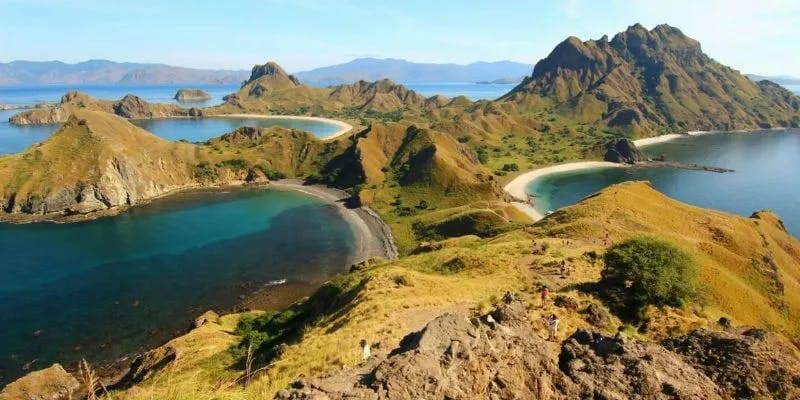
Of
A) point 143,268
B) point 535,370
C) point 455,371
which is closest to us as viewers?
point 455,371

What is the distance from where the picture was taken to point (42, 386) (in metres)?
50.7

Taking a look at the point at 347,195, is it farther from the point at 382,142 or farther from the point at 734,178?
the point at 734,178

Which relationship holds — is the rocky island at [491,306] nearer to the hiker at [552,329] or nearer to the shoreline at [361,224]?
the hiker at [552,329]

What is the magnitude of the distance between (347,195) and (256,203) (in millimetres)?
29877

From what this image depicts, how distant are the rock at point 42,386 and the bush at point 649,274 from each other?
58.7 metres

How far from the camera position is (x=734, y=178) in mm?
192250

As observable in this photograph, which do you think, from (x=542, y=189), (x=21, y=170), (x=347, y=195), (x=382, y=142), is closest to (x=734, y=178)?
(x=542, y=189)

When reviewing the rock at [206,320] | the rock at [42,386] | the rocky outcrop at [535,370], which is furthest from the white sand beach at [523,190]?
the rocky outcrop at [535,370]

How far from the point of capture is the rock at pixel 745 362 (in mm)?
17812

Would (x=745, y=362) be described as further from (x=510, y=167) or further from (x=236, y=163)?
(x=510, y=167)

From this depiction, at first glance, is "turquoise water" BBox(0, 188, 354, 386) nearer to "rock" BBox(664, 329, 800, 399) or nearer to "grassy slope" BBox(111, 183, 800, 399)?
"grassy slope" BBox(111, 183, 800, 399)

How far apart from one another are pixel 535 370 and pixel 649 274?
2992 centimetres

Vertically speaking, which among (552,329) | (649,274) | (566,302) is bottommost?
(566,302)

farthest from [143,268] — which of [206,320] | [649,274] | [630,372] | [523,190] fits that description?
[523,190]
